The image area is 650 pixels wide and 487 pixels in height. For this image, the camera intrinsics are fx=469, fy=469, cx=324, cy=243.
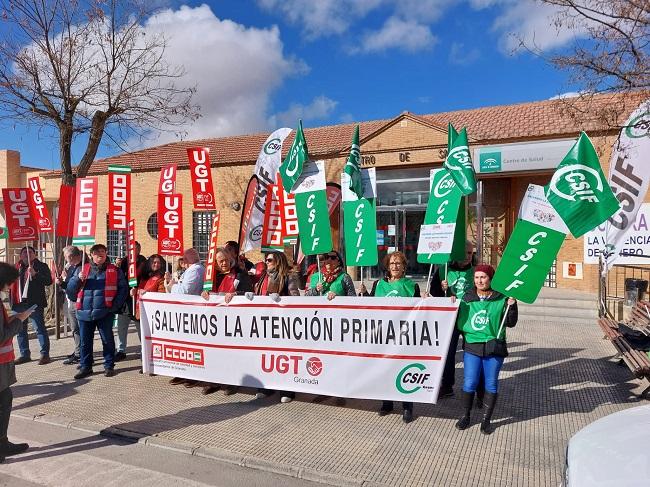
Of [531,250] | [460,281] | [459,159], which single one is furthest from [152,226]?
[531,250]

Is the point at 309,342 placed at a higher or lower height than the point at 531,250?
lower

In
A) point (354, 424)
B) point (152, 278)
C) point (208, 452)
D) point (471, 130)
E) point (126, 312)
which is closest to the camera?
point (208, 452)

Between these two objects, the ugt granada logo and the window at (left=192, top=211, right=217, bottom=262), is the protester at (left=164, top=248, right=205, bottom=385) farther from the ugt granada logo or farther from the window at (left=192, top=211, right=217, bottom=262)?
the window at (left=192, top=211, right=217, bottom=262)

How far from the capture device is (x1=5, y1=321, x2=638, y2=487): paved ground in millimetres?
3936

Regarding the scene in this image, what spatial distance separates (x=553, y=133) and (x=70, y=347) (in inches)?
519

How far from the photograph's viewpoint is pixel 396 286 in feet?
16.7

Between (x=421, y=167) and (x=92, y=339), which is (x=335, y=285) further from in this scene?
(x=421, y=167)

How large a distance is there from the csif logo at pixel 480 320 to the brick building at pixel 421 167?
21.8ft

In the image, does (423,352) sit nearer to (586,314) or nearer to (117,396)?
(117,396)

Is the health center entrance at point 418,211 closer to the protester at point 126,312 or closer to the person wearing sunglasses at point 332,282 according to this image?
the person wearing sunglasses at point 332,282

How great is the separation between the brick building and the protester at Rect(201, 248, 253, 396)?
6.73 meters

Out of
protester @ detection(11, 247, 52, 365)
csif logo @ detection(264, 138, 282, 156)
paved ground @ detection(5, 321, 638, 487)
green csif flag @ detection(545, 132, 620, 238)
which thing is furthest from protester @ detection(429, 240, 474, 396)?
protester @ detection(11, 247, 52, 365)

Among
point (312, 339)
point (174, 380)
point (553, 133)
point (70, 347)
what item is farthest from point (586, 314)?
point (70, 347)

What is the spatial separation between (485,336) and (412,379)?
2.81 ft
